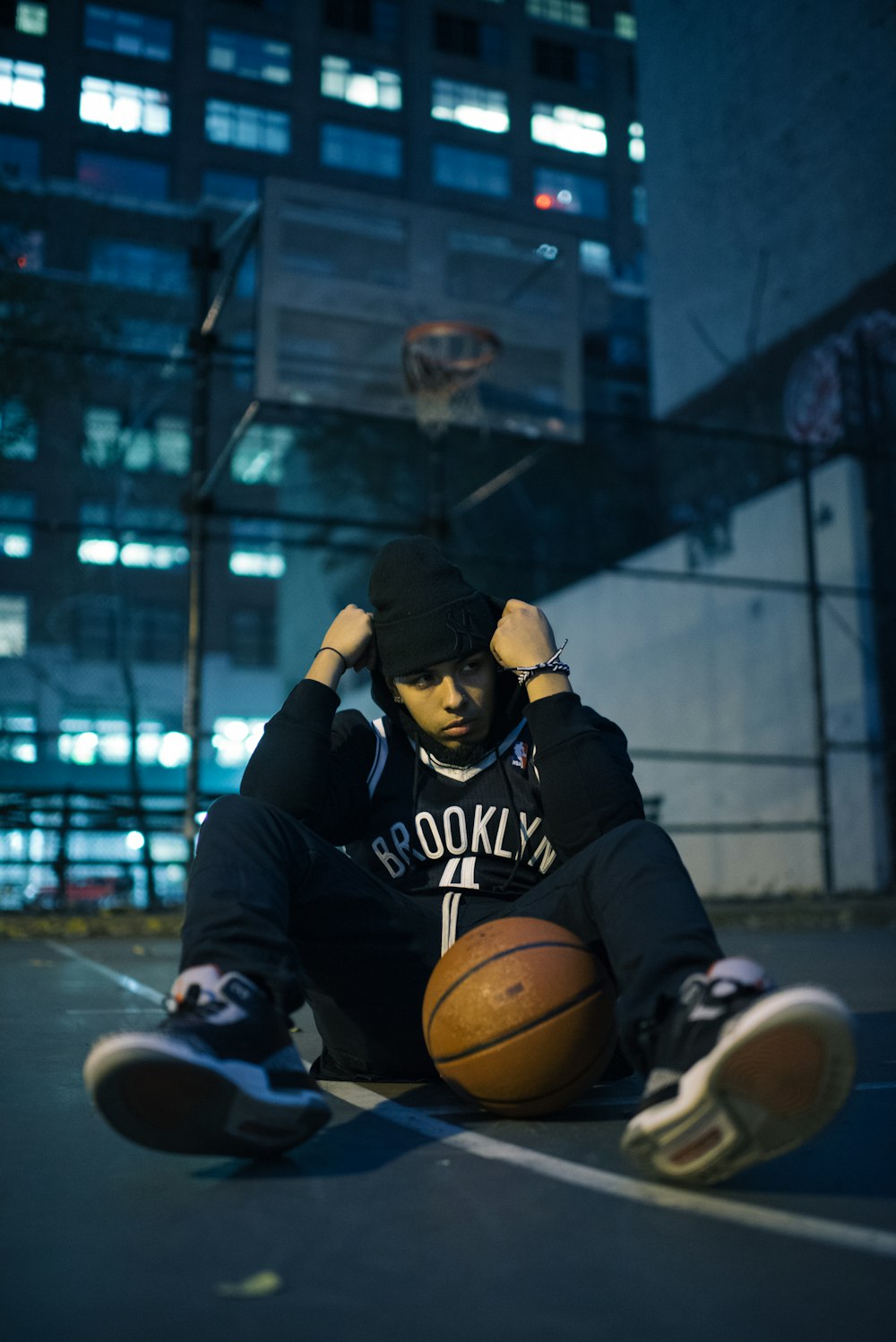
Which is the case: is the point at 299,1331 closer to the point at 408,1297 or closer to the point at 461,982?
the point at 408,1297

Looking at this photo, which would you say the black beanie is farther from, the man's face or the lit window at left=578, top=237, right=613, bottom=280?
the lit window at left=578, top=237, right=613, bottom=280

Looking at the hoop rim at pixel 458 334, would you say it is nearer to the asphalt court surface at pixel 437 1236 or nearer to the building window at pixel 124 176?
the asphalt court surface at pixel 437 1236

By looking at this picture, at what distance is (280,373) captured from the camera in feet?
31.1

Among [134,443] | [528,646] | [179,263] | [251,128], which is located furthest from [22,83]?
[528,646]

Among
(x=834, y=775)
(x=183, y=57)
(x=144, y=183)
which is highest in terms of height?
(x=183, y=57)

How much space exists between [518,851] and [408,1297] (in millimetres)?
1221

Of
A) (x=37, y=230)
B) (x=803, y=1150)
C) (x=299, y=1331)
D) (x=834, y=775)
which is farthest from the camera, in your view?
(x=37, y=230)

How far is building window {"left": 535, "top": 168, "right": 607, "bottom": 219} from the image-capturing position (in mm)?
28172

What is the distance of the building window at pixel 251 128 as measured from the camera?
29.2 m

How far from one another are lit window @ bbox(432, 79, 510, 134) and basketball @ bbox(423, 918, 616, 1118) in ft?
99.1

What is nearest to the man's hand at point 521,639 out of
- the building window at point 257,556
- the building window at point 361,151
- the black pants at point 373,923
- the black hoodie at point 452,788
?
the black hoodie at point 452,788

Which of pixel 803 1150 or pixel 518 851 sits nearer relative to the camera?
pixel 803 1150

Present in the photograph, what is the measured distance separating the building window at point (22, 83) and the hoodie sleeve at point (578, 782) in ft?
64.9

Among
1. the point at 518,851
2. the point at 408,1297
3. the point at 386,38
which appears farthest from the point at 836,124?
the point at 386,38
